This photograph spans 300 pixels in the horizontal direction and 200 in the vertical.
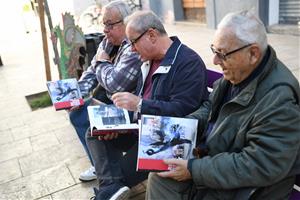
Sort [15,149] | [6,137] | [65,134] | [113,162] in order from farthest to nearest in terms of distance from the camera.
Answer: [6,137] → [65,134] → [15,149] → [113,162]

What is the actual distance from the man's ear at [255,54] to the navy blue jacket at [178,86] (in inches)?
23.8

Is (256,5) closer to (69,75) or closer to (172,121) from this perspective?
(69,75)

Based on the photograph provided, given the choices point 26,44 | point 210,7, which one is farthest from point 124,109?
point 26,44

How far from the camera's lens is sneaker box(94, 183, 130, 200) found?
7.91 feet

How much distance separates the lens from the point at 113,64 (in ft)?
9.87

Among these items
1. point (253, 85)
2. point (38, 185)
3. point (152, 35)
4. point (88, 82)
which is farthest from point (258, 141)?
point (38, 185)

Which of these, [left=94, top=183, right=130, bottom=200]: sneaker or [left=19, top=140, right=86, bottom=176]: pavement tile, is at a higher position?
[left=94, top=183, right=130, bottom=200]: sneaker

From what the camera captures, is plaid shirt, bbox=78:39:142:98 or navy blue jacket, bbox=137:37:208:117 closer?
navy blue jacket, bbox=137:37:208:117

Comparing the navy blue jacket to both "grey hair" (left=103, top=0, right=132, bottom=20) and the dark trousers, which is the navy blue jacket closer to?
the dark trousers

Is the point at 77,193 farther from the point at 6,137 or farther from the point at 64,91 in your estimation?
the point at 6,137

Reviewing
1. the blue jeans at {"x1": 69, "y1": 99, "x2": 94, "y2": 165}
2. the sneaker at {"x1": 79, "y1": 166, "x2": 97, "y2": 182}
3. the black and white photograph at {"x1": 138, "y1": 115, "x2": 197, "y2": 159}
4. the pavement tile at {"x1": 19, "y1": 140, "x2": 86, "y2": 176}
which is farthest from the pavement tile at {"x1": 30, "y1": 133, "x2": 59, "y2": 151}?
the black and white photograph at {"x1": 138, "y1": 115, "x2": 197, "y2": 159}

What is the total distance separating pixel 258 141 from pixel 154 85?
0.94 meters

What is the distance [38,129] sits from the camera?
465 centimetres

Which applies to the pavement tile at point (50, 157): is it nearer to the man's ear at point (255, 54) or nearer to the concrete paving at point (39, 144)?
the concrete paving at point (39, 144)
